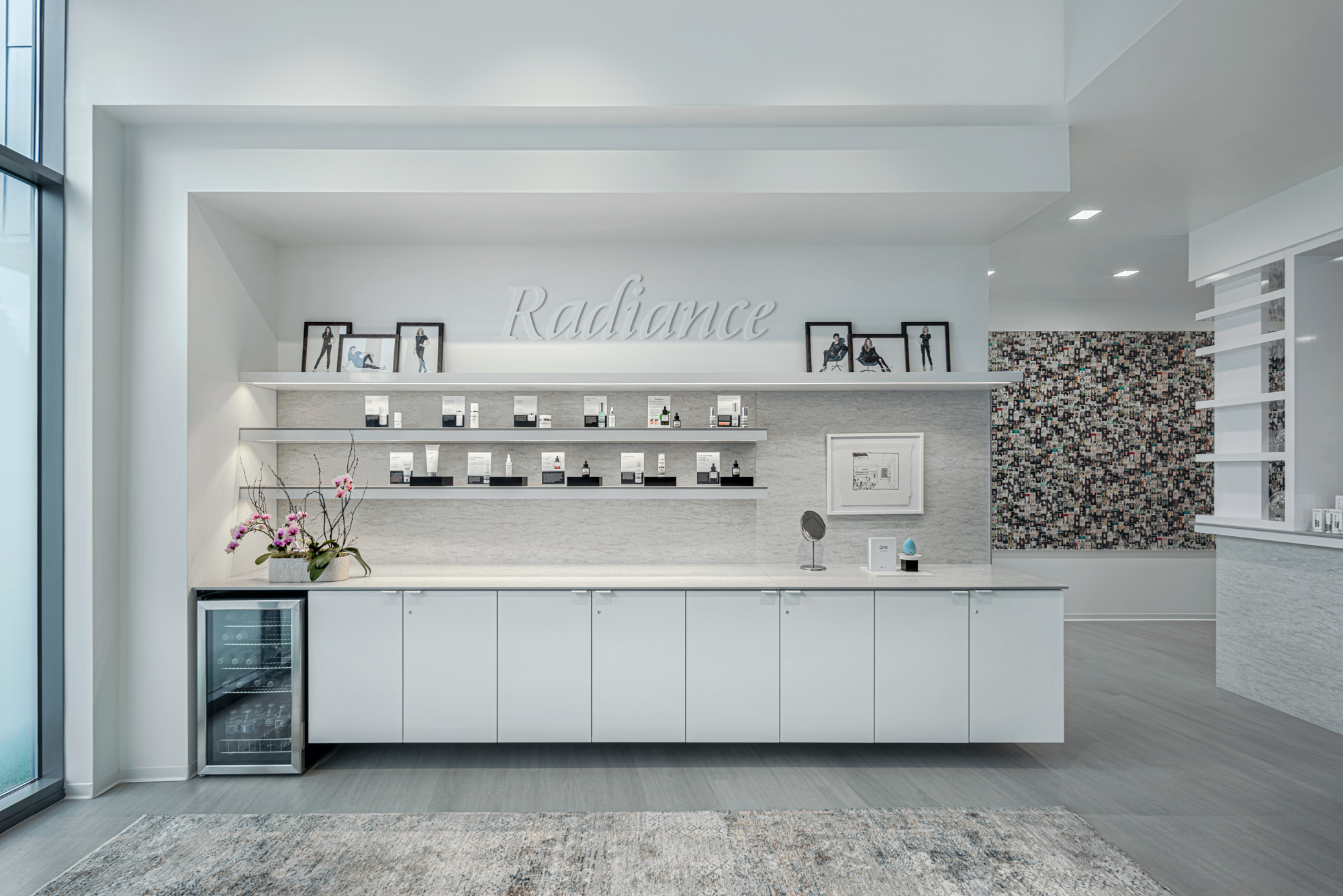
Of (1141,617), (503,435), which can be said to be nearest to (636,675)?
(503,435)

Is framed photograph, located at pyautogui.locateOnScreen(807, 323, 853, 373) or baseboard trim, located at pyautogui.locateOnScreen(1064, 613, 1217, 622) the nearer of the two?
framed photograph, located at pyautogui.locateOnScreen(807, 323, 853, 373)

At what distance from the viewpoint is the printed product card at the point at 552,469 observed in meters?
4.00

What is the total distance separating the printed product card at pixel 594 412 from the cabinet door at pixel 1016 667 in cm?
219

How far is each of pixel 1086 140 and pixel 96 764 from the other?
5547 mm

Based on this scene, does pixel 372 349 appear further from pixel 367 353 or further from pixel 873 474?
pixel 873 474

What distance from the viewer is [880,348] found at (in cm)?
416

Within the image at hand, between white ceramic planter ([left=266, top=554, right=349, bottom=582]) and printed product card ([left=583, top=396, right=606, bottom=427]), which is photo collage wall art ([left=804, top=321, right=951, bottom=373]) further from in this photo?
white ceramic planter ([left=266, top=554, right=349, bottom=582])

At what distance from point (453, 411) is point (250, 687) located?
1.70 m

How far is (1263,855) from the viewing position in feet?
A: 8.78

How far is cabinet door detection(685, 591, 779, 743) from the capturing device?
3455 mm

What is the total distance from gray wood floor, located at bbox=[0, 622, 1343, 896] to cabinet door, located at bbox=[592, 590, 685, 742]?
202 mm

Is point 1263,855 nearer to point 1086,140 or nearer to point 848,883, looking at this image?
point 848,883

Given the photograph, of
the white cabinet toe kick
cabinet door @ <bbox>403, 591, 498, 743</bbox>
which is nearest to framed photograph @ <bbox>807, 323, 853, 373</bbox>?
the white cabinet toe kick

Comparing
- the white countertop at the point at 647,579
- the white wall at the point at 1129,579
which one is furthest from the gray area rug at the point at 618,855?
the white wall at the point at 1129,579
